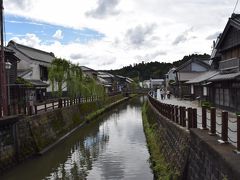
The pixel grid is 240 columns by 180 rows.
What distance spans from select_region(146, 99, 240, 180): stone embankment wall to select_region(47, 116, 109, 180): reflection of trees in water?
5386mm

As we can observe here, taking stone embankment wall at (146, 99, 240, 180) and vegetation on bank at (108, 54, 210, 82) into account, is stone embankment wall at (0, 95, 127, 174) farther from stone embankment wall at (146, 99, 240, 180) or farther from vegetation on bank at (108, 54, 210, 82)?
vegetation on bank at (108, 54, 210, 82)

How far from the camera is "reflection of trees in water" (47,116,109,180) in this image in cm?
1600

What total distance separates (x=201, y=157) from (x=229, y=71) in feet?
56.5

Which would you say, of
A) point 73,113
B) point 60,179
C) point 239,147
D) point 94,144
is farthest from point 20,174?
point 73,113

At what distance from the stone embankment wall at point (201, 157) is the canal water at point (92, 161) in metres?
3.48

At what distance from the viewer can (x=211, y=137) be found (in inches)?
351

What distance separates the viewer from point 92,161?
18.4 metres

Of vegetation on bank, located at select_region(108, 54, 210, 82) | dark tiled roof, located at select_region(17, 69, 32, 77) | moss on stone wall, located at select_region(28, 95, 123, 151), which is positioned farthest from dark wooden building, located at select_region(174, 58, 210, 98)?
vegetation on bank, located at select_region(108, 54, 210, 82)

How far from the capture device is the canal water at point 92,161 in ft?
50.7

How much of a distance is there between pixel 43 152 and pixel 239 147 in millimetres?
14261

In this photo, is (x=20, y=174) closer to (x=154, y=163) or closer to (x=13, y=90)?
(x=154, y=163)

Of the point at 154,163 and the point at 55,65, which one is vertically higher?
the point at 55,65

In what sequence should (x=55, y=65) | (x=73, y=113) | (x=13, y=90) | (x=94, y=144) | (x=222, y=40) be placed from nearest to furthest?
(x=94, y=144) < (x=222, y=40) < (x=13, y=90) < (x=73, y=113) < (x=55, y=65)

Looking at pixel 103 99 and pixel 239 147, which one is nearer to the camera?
pixel 239 147
